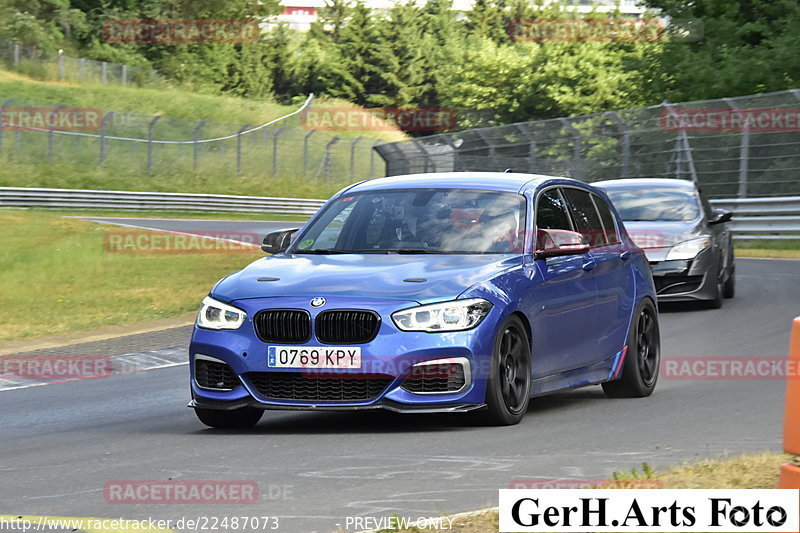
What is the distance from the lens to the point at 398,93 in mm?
93562

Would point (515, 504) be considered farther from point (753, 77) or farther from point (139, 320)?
point (753, 77)

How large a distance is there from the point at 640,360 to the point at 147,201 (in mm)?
39769

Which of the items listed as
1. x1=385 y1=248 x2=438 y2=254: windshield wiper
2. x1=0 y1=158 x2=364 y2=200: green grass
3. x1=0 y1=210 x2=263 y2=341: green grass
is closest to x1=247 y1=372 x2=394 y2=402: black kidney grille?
x1=385 y1=248 x2=438 y2=254: windshield wiper

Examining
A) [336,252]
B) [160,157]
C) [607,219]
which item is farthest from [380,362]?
[160,157]

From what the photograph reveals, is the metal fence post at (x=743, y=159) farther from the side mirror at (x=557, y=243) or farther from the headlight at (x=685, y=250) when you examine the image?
the side mirror at (x=557, y=243)

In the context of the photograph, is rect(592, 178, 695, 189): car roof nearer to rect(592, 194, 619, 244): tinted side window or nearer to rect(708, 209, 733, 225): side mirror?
rect(708, 209, 733, 225): side mirror

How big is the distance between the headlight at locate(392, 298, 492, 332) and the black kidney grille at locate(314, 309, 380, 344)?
0.54 feet

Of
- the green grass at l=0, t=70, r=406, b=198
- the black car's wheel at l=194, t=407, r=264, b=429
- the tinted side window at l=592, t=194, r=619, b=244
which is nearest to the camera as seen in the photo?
the black car's wheel at l=194, t=407, r=264, b=429

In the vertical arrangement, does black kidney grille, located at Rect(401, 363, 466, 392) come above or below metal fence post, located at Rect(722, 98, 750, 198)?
above

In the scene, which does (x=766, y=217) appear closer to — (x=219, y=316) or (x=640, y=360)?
(x=640, y=360)

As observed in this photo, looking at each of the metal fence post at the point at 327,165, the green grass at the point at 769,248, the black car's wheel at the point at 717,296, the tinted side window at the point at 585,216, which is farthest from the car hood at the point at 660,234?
the metal fence post at the point at 327,165

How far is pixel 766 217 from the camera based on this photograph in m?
29.8

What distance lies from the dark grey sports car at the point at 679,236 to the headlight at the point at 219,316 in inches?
348

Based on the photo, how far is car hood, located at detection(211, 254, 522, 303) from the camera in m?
8.26
